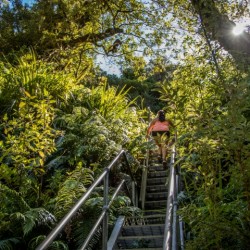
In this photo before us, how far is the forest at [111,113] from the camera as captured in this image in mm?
2512

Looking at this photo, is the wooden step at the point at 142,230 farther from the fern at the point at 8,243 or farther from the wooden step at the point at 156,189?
the wooden step at the point at 156,189

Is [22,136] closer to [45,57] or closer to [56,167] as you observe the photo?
[56,167]

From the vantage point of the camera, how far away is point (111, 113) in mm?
7441

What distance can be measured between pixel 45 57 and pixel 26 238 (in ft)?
27.4

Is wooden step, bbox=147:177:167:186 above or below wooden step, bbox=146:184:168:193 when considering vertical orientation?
above

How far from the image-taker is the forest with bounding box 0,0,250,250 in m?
2.51

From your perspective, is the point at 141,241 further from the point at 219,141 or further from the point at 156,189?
the point at 156,189

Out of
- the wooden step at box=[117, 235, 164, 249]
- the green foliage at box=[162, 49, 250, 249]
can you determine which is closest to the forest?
the green foliage at box=[162, 49, 250, 249]

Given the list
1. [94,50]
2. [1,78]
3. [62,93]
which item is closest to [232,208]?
[62,93]

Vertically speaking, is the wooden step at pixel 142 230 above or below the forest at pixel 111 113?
below

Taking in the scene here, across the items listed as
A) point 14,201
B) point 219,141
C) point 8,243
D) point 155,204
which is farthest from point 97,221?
point 155,204

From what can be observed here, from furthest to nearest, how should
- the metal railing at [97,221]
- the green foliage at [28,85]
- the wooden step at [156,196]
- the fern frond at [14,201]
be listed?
the wooden step at [156,196], the green foliage at [28,85], the fern frond at [14,201], the metal railing at [97,221]

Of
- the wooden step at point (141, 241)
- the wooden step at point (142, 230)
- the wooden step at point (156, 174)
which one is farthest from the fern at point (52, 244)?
the wooden step at point (156, 174)

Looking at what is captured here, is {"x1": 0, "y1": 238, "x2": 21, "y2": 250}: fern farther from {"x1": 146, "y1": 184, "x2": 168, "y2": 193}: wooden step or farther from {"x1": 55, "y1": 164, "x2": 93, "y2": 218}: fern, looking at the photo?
{"x1": 146, "y1": 184, "x2": 168, "y2": 193}: wooden step
